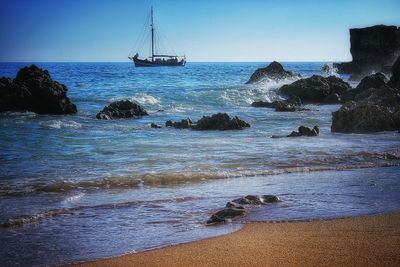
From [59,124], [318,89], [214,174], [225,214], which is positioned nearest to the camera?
[225,214]

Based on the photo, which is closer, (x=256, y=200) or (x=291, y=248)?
Result: (x=291, y=248)

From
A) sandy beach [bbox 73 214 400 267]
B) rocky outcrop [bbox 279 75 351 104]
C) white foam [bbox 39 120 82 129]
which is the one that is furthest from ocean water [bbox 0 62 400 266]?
rocky outcrop [bbox 279 75 351 104]

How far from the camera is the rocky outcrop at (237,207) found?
215 inches

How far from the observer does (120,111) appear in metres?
21.3

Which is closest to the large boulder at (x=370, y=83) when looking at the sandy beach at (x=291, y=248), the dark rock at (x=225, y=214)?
the dark rock at (x=225, y=214)

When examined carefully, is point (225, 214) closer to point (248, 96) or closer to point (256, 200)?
point (256, 200)

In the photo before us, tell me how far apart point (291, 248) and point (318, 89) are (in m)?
27.7

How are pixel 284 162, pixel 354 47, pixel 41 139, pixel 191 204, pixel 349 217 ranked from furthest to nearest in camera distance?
1. pixel 354 47
2. pixel 41 139
3. pixel 284 162
4. pixel 191 204
5. pixel 349 217

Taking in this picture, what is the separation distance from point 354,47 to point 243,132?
2637 inches

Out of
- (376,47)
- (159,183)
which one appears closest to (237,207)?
(159,183)

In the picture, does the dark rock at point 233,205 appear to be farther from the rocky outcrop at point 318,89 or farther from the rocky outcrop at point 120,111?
the rocky outcrop at point 318,89

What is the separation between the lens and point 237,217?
18.2 ft

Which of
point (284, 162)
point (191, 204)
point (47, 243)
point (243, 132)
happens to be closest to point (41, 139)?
point (243, 132)

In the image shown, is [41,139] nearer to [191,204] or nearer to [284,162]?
[284,162]
